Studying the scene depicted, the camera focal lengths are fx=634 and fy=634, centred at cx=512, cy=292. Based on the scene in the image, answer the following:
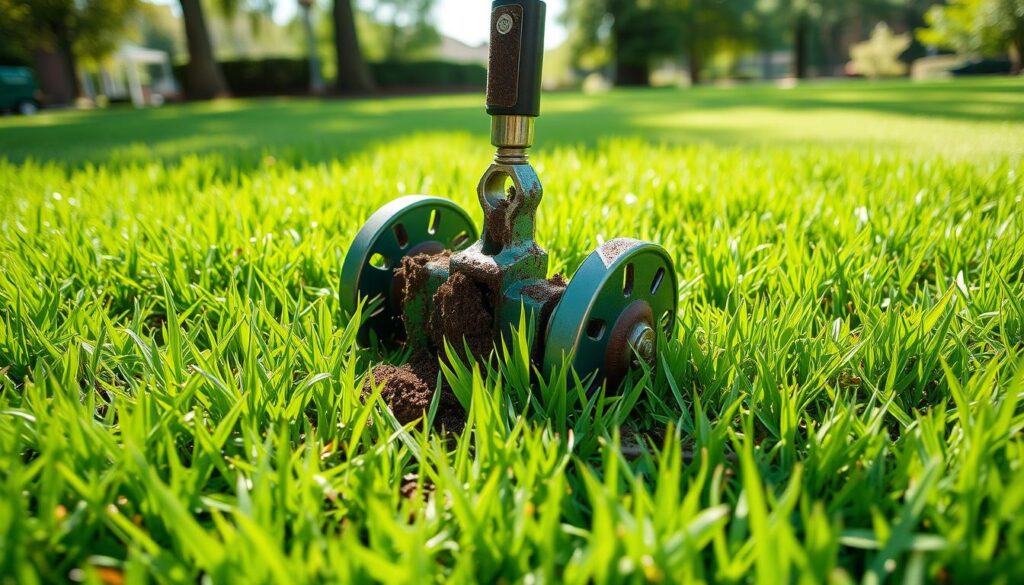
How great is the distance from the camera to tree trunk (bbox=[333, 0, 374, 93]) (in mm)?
21844

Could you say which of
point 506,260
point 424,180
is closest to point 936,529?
point 506,260

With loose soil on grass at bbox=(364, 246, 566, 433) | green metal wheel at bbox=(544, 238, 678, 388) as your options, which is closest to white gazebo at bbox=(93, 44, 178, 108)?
loose soil on grass at bbox=(364, 246, 566, 433)

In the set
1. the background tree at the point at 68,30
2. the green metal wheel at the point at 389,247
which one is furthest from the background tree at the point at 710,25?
the green metal wheel at the point at 389,247

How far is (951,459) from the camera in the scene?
38.5 inches

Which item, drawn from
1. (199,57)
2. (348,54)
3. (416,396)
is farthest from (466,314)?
(348,54)

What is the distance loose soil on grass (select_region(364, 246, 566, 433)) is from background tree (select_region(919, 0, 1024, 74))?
86.0ft

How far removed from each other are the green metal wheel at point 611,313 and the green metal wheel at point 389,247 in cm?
57

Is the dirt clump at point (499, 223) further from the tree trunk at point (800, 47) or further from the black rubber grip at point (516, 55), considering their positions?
the tree trunk at point (800, 47)

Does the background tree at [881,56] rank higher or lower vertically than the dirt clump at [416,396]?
higher

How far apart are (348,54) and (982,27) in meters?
21.7

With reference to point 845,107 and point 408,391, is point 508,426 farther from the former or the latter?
point 845,107

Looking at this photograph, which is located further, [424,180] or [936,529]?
[424,180]

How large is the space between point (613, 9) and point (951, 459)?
3672cm

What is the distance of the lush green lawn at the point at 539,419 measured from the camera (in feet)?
→ 2.52
